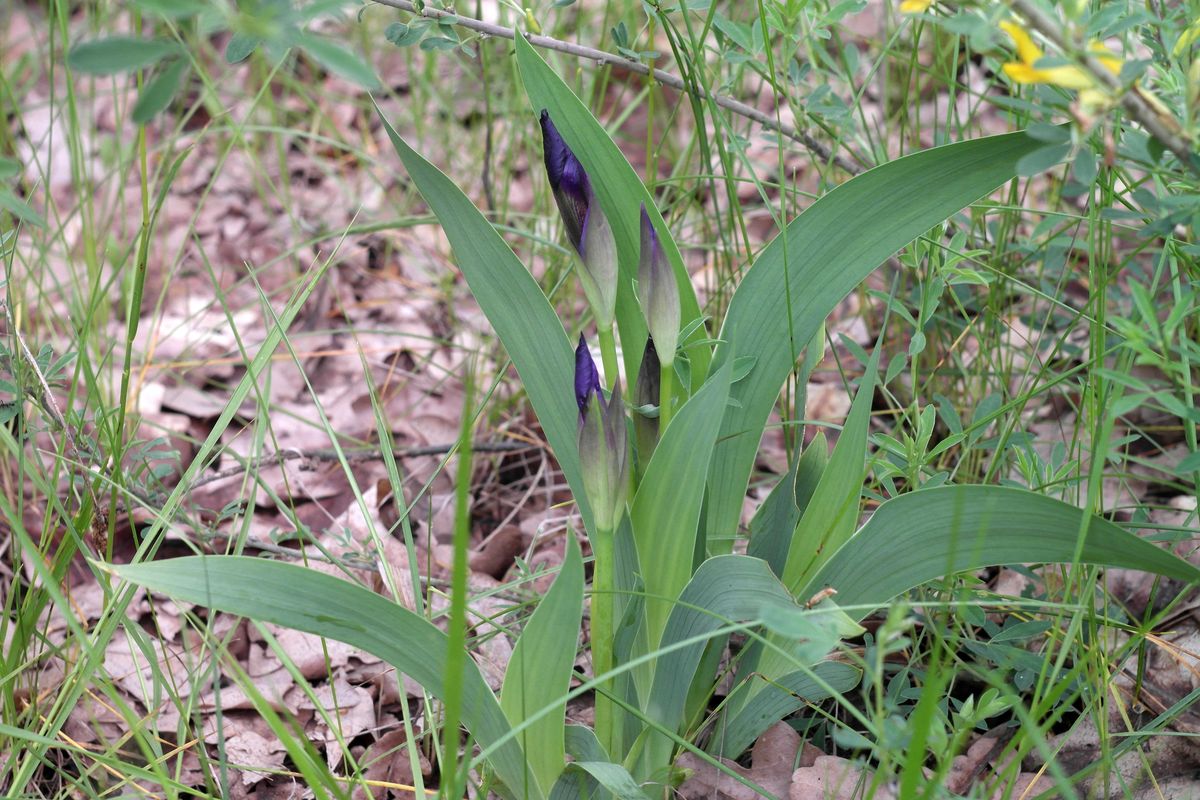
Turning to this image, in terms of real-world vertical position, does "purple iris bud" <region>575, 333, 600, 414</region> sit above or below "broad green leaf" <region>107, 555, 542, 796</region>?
above

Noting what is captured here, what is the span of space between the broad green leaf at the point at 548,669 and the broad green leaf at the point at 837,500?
1.07ft

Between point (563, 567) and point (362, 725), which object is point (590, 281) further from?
point (362, 725)

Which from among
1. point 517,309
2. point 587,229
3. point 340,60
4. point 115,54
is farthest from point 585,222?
point 115,54

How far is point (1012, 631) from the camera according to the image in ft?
3.75

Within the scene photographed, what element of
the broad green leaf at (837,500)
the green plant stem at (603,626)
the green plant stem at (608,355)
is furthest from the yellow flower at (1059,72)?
the green plant stem at (603,626)

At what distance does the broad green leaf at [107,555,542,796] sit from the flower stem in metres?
0.33

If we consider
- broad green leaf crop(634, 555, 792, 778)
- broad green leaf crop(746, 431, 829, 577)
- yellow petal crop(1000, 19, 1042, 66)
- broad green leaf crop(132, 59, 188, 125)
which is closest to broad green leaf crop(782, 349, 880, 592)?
broad green leaf crop(746, 431, 829, 577)

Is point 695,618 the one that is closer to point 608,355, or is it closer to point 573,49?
point 608,355

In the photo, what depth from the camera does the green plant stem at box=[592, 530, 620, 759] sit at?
40.5 inches

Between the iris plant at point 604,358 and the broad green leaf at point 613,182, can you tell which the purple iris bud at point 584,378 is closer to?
the iris plant at point 604,358

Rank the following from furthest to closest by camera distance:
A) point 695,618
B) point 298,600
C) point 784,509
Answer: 1. point 784,509
2. point 695,618
3. point 298,600

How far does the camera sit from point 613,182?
110 cm

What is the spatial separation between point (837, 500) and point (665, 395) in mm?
241

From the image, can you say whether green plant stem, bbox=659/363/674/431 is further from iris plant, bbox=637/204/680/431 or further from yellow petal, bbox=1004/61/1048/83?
yellow petal, bbox=1004/61/1048/83
